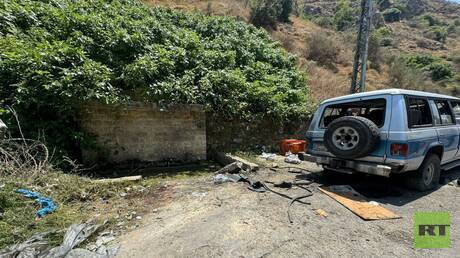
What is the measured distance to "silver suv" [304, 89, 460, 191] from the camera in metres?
4.46

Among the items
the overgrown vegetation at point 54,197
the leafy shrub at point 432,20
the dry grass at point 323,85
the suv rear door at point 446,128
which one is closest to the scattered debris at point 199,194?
the overgrown vegetation at point 54,197

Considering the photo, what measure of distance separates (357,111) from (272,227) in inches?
139

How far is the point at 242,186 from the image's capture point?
504cm

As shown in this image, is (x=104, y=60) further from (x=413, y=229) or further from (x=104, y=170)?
(x=413, y=229)

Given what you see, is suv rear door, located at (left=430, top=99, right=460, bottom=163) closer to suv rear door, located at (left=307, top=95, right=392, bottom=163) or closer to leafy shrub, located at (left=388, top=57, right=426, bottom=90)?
suv rear door, located at (left=307, top=95, right=392, bottom=163)

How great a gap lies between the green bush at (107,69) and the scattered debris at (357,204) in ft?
13.4

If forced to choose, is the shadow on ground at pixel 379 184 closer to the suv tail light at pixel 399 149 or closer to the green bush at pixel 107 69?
the suv tail light at pixel 399 149

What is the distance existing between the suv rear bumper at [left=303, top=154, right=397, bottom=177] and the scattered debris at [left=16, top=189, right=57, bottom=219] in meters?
4.49

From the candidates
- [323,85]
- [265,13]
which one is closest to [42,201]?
[323,85]

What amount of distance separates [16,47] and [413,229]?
798 cm

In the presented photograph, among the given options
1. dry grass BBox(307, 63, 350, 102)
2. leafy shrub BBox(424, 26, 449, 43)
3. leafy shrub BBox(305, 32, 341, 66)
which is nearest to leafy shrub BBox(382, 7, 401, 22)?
leafy shrub BBox(424, 26, 449, 43)

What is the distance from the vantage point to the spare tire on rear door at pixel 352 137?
4508 mm

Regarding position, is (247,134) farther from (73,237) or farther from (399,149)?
(73,237)

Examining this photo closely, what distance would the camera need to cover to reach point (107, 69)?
6.47 m
